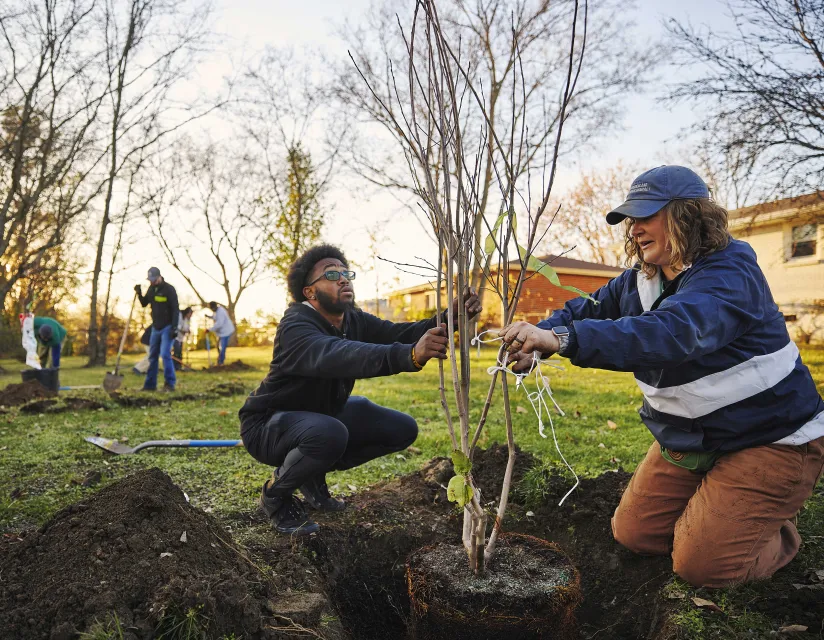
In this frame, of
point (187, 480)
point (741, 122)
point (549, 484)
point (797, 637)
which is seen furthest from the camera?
point (741, 122)

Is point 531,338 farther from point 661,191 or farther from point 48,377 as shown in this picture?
point 48,377

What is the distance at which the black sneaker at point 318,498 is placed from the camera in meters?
3.48

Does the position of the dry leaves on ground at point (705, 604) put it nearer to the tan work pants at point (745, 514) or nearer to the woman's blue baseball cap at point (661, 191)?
the tan work pants at point (745, 514)

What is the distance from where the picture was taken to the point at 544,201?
84.3 inches

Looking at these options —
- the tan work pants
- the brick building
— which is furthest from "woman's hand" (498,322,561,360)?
the brick building

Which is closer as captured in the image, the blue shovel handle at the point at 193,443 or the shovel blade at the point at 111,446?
the blue shovel handle at the point at 193,443

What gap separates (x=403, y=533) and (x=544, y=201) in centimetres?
189

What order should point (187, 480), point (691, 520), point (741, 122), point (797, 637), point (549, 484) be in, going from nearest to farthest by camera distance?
point (797, 637), point (691, 520), point (549, 484), point (187, 480), point (741, 122)

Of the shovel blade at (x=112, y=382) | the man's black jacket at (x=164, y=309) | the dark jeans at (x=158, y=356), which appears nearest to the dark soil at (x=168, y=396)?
the dark jeans at (x=158, y=356)

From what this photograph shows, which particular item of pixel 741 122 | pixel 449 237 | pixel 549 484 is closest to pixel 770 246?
pixel 741 122

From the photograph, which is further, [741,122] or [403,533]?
[741,122]

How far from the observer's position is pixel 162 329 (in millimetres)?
9742

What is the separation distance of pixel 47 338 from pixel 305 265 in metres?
8.56

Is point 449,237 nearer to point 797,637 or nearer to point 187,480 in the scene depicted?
point 797,637
